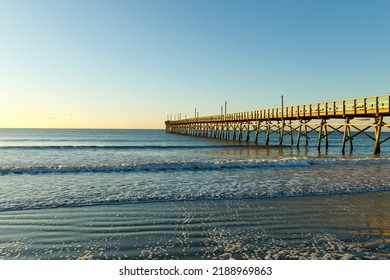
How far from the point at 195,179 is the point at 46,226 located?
6.14 meters

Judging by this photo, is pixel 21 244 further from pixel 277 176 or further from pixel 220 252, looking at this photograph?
pixel 277 176

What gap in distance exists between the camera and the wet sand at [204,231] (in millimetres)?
3865

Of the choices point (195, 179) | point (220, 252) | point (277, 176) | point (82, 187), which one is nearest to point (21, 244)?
point (220, 252)

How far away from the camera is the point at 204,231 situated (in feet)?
15.5

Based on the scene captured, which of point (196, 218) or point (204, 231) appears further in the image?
point (196, 218)

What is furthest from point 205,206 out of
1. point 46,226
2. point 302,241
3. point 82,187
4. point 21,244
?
point 82,187

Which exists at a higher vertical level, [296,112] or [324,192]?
[296,112]

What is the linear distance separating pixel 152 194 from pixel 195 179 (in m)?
2.97

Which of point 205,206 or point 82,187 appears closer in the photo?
point 205,206

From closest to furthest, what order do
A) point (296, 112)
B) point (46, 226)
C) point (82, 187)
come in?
point (46, 226) → point (82, 187) → point (296, 112)

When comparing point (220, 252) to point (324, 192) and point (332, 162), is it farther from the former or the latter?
point (332, 162)

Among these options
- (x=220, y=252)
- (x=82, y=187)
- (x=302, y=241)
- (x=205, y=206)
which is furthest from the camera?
(x=82, y=187)

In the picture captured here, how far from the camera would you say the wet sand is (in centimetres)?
387

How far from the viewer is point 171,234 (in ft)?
15.1
